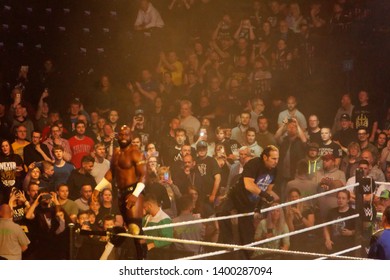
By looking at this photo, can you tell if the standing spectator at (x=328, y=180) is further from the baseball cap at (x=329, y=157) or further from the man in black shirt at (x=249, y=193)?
the man in black shirt at (x=249, y=193)

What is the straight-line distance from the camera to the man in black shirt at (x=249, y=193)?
26.5 ft

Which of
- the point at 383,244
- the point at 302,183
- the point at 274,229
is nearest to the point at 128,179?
the point at 274,229

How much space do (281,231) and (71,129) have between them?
200cm

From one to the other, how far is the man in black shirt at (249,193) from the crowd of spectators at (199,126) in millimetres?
87


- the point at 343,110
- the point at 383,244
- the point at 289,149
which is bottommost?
the point at 383,244

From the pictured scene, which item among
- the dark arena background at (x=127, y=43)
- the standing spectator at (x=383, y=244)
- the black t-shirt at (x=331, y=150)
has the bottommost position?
the standing spectator at (x=383, y=244)

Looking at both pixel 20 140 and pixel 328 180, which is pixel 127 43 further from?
pixel 328 180

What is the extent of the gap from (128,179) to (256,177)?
3.76 ft

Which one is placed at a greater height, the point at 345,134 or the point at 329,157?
the point at 345,134

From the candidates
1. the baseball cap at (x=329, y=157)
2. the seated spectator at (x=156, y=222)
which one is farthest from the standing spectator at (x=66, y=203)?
the baseball cap at (x=329, y=157)

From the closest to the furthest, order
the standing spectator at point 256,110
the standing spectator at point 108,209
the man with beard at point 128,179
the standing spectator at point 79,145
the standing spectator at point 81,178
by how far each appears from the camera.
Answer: the man with beard at point 128,179, the standing spectator at point 108,209, the standing spectator at point 81,178, the standing spectator at point 79,145, the standing spectator at point 256,110

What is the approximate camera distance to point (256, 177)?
8094 millimetres

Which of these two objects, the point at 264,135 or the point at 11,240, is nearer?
the point at 11,240
